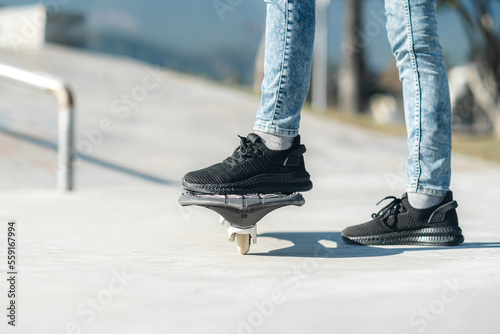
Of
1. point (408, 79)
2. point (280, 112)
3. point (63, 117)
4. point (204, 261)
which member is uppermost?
point (63, 117)

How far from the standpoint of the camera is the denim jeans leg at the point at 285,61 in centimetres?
181

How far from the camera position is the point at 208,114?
7.29 meters

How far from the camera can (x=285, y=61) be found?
1.82 metres

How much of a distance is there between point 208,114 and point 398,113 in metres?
32.9

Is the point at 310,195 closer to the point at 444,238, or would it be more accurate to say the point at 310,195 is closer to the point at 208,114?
the point at 444,238

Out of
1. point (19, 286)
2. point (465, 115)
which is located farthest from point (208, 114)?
point (465, 115)

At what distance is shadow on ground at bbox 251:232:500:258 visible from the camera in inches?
70.3

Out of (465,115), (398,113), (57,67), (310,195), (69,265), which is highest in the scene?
(398,113)

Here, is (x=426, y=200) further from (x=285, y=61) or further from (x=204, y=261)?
(x=204, y=261)

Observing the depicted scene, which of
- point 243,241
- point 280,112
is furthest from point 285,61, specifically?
point 243,241

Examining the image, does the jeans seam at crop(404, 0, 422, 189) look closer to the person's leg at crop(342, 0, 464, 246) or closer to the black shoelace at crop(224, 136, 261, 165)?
the person's leg at crop(342, 0, 464, 246)

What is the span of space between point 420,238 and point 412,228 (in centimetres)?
4

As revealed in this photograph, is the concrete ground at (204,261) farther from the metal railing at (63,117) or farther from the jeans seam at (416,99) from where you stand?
the jeans seam at (416,99)

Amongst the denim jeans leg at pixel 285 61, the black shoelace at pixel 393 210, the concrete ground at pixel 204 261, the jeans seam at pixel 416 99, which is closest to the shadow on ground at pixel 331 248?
the concrete ground at pixel 204 261
